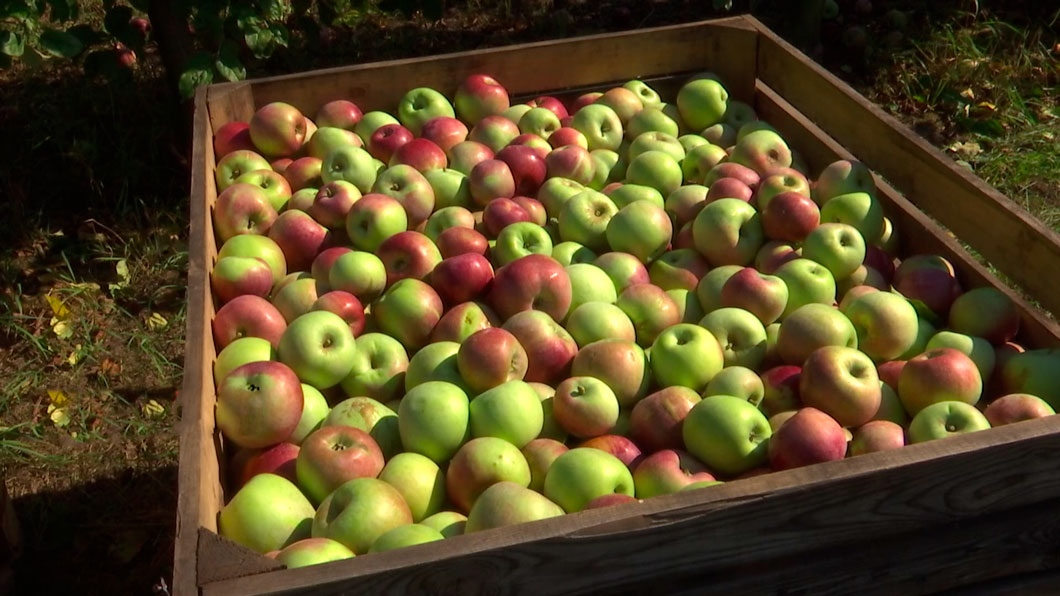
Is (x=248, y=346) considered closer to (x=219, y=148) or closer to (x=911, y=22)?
(x=219, y=148)

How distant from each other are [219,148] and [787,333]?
5.67 feet

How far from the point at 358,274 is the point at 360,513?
0.82 meters

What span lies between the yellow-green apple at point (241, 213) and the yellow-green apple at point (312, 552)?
3.78 ft

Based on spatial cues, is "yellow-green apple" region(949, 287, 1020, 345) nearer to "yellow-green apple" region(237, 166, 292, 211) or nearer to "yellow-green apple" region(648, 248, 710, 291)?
"yellow-green apple" region(648, 248, 710, 291)

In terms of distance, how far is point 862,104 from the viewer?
2.78 metres

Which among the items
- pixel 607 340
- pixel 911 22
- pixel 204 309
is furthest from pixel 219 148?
pixel 911 22

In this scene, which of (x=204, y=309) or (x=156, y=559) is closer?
(x=204, y=309)

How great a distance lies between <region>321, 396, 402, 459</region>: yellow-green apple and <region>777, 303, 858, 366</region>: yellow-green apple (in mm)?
875

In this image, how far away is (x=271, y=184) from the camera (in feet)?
9.18

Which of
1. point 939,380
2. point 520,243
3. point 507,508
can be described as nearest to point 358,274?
point 520,243

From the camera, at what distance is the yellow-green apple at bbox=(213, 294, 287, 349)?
2.28 m

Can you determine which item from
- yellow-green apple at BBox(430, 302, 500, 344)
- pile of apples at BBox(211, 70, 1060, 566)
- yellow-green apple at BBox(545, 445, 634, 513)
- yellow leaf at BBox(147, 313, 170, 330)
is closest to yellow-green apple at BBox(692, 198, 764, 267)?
pile of apples at BBox(211, 70, 1060, 566)

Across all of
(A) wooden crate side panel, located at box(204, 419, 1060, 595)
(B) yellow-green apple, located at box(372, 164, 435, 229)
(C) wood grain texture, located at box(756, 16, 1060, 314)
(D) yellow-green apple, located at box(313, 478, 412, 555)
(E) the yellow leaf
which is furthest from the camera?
(E) the yellow leaf

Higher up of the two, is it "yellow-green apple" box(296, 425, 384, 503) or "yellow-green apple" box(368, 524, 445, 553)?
"yellow-green apple" box(368, 524, 445, 553)
